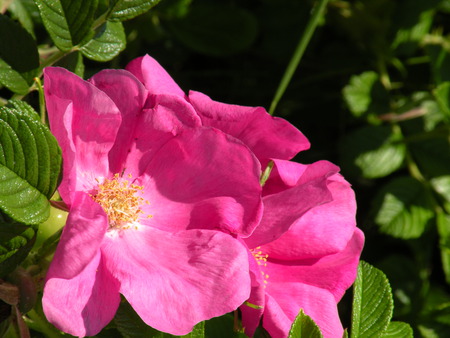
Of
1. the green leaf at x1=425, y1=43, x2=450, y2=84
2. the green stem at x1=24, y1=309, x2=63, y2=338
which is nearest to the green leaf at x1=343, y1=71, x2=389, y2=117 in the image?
the green leaf at x1=425, y1=43, x2=450, y2=84

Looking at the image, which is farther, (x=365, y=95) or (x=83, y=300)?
(x=365, y=95)

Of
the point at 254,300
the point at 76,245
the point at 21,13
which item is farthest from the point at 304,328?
the point at 21,13

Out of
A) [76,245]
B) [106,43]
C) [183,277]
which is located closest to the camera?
[76,245]

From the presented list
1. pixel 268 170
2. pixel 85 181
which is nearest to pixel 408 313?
pixel 268 170

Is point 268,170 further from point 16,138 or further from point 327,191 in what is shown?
point 16,138

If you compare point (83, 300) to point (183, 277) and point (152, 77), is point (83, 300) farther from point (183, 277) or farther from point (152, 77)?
point (152, 77)

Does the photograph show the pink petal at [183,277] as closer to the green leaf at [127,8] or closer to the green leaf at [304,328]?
the green leaf at [304,328]

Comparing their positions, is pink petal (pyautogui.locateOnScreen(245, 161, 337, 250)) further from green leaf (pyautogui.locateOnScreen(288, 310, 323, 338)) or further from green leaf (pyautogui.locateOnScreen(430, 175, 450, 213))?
green leaf (pyautogui.locateOnScreen(430, 175, 450, 213))

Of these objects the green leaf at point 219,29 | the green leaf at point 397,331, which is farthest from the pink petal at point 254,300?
the green leaf at point 219,29
